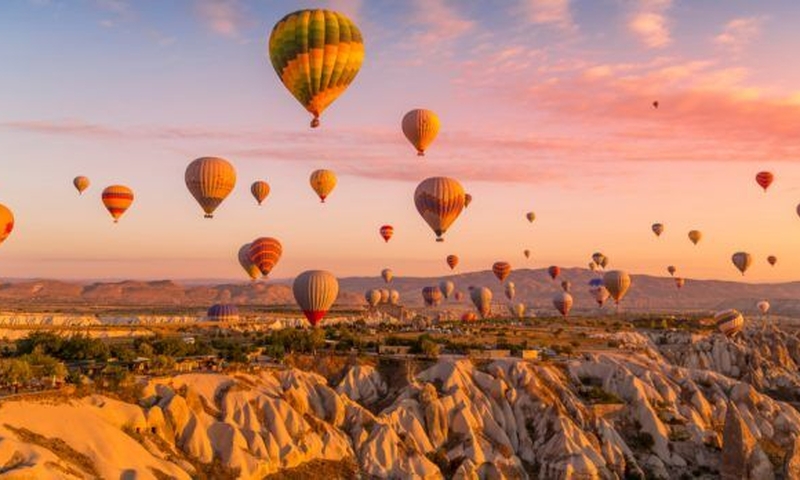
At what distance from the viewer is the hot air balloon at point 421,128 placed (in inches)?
3428

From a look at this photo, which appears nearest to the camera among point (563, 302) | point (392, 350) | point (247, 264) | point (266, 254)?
point (392, 350)

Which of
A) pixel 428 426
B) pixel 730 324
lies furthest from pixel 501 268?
pixel 428 426

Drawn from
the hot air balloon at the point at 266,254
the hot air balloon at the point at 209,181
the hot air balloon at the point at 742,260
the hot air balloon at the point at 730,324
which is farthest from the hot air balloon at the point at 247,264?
the hot air balloon at the point at 742,260

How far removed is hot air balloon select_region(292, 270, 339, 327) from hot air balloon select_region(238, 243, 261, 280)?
1818 inches

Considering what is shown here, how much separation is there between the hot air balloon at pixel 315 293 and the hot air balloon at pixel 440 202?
13.8 m

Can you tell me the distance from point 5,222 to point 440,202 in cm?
4774

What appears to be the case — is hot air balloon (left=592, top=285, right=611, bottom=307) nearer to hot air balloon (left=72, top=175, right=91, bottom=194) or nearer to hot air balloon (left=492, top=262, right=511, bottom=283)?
hot air balloon (left=492, top=262, right=511, bottom=283)

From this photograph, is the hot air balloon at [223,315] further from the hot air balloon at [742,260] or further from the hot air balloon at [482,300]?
the hot air balloon at [742,260]

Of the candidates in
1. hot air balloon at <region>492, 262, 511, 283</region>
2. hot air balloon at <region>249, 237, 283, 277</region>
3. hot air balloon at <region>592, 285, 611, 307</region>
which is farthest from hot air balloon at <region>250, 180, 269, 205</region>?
hot air balloon at <region>592, 285, 611, 307</region>

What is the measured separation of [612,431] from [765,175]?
7933 centimetres

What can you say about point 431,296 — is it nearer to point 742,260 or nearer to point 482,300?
point 482,300

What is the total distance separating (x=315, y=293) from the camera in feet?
273

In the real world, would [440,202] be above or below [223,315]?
above

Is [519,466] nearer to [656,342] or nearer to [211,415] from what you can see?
[211,415]
